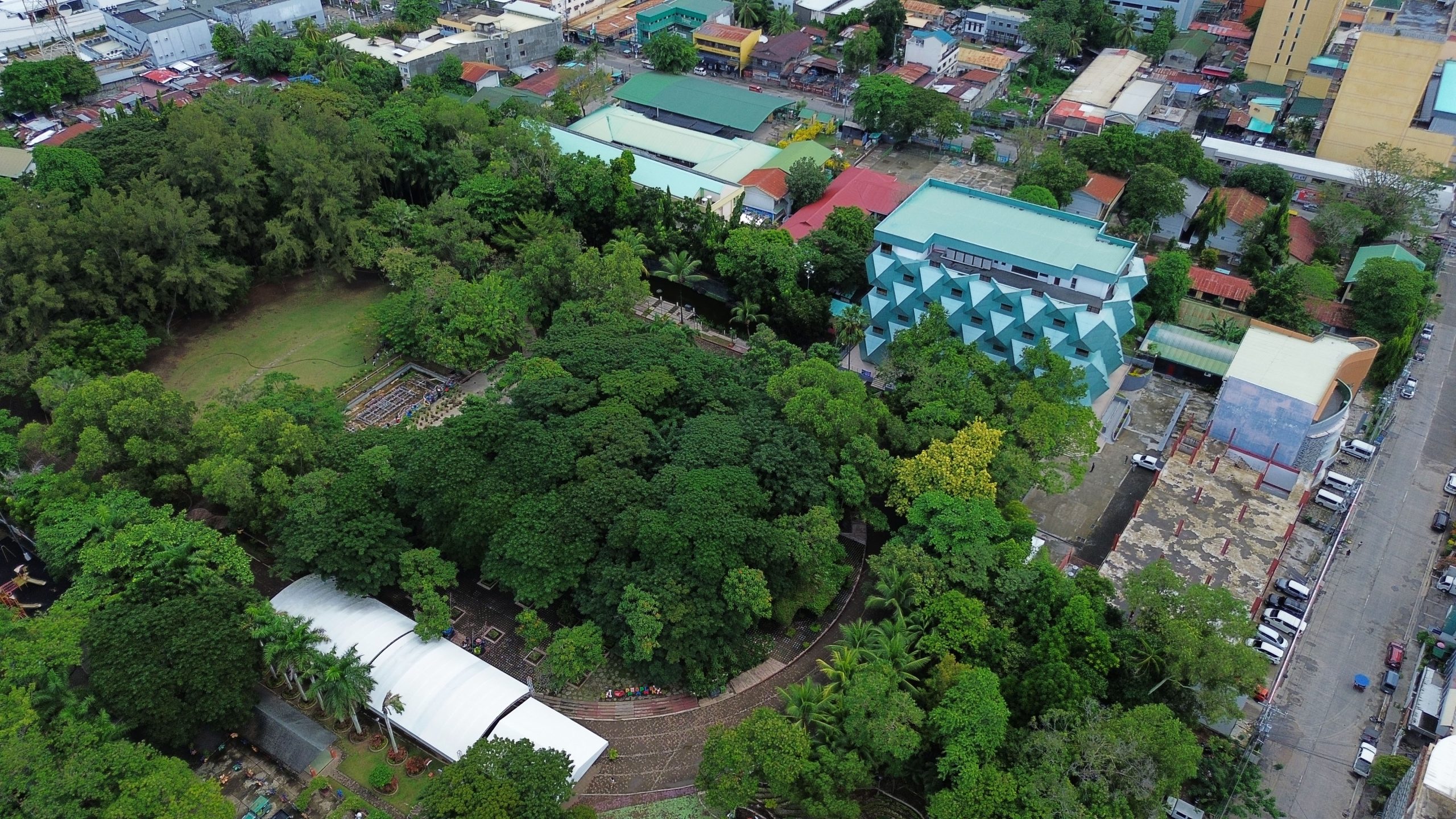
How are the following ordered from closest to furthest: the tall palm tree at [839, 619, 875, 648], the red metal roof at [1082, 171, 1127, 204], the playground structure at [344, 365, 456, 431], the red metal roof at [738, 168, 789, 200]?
1. the tall palm tree at [839, 619, 875, 648]
2. the playground structure at [344, 365, 456, 431]
3. the red metal roof at [1082, 171, 1127, 204]
4. the red metal roof at [738, 168, 789, 200]

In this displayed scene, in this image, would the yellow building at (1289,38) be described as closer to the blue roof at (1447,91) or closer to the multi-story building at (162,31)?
the blue roof at (1447,91)

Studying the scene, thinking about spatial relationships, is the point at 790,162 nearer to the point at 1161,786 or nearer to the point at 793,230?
the point at 793,230

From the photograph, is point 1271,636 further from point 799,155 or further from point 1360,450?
point 799,155

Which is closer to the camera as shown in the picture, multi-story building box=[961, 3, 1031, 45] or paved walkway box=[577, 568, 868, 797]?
paved walkway box=[577, 568, 868, 797]

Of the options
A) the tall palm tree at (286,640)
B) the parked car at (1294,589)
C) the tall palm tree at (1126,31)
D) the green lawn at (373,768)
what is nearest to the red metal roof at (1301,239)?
the parked car at (1294,589)

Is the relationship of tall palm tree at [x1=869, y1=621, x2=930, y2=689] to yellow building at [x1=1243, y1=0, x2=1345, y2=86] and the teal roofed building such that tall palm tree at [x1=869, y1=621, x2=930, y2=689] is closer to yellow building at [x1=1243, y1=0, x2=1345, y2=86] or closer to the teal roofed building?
the teal roofed building

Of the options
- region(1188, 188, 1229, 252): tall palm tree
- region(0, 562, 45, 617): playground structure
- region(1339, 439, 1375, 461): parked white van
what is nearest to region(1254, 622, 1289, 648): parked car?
region(1339, 439, 1375, 461): parked white van
